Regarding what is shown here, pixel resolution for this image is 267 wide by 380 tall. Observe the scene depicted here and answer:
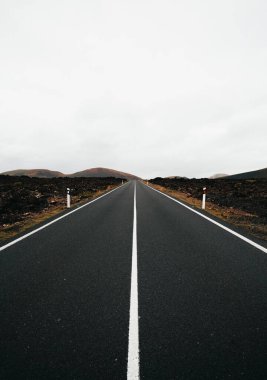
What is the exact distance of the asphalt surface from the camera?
2.67 meters

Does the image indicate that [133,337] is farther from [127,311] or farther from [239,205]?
[239,205]

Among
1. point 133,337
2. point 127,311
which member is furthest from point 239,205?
point 133,337

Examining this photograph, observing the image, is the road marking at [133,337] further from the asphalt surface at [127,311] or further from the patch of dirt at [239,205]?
the patch of dirt at [239,205]

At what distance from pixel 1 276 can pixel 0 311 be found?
1466mm

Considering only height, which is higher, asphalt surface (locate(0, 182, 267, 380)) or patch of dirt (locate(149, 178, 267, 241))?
patch of dirt (locate(149, 178, 267, 241))

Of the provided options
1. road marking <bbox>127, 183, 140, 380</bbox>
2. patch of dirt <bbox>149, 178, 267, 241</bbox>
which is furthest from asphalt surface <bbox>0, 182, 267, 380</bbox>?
patch of dirt <bbox>149, 178, 267, 241</bbox>

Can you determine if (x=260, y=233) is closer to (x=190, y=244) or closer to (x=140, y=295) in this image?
(x=190, y=244)

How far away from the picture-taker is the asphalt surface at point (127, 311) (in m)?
2.67

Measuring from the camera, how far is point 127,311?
3.75m

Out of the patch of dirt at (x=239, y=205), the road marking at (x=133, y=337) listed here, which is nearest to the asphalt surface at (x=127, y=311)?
the road marking at (x=133, y=337)

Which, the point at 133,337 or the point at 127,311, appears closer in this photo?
the point at 133,337

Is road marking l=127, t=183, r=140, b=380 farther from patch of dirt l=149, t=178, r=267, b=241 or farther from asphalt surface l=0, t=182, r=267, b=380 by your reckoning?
patch of dirt l=149, t=178, r=267, b=241

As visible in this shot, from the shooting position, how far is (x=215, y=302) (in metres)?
3.95

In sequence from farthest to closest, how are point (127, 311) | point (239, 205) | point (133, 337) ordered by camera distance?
point (239, 205), point (127, 311), point (133, 337)
